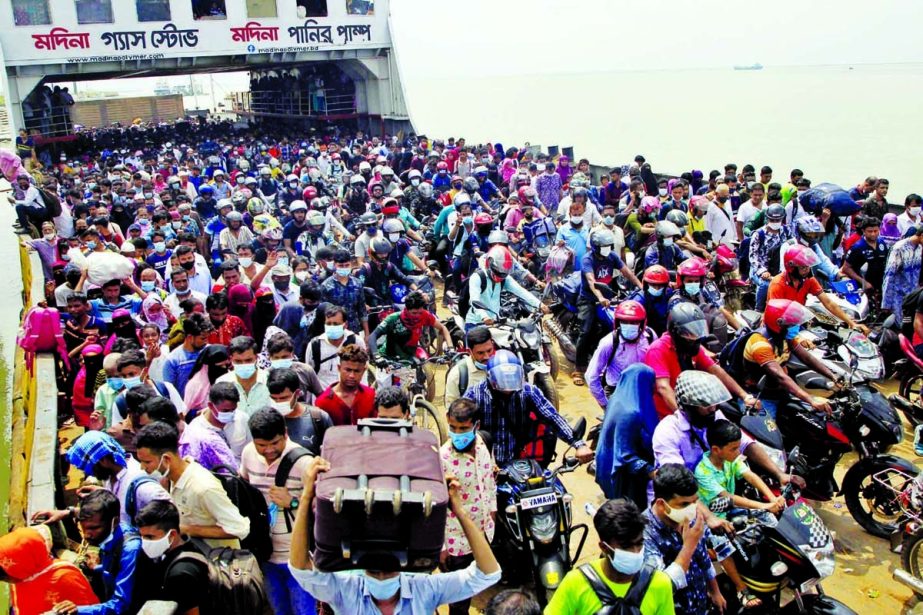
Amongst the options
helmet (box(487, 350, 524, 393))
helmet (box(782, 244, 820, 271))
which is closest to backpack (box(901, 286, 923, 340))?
helmet (box(782, 244, 820, 271))

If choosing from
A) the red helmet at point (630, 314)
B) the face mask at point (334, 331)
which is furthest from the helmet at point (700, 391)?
the face mask at point (334, 331)

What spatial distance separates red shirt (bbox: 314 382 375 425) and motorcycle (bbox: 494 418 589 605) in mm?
967

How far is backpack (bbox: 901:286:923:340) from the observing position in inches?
281

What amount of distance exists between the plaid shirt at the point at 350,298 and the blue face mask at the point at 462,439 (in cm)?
303

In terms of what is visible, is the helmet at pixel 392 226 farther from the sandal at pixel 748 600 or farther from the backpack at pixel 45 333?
the sandal at pixel 748 600

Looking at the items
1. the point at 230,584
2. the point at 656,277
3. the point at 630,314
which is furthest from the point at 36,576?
the point at 656,277

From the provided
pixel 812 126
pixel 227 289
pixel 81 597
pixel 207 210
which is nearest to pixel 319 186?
pixel 207 210

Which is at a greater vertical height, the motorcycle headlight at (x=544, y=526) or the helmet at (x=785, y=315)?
the helmet at (x=785, y=315)

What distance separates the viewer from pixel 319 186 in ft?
54.9

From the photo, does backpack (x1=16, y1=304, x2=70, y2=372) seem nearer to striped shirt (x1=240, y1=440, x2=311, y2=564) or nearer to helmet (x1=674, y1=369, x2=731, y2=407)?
striped shirt (x1=240, y1=440, x2=311, y2=564)

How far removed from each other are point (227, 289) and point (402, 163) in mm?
12776

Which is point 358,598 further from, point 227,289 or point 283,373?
point 227,289

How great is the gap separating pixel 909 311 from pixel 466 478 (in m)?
5.10

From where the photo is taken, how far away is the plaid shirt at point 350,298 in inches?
283
